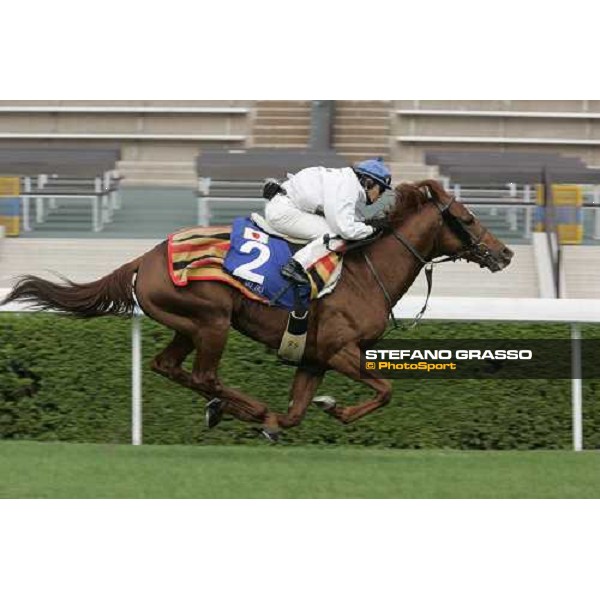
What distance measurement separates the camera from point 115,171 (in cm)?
1507

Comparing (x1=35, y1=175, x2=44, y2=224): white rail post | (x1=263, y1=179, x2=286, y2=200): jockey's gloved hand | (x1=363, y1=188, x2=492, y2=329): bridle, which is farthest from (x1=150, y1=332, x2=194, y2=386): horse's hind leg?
(x1=35, y1=175, x2=44, y2=224): white rail post

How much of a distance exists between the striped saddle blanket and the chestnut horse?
0.15 feet

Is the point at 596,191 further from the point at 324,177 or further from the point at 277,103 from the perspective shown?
the point at 324,177

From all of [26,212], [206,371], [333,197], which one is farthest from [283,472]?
[26,212]

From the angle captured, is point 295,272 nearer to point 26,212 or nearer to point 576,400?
point 576,400

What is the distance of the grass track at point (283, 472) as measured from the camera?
614 cm

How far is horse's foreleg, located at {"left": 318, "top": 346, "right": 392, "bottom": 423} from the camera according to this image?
22.7ft

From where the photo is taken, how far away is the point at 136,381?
7992mm

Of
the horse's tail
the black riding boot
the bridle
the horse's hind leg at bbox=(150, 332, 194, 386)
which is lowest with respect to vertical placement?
the horse's hind leg at bbox=(150, 332, 194, 386)

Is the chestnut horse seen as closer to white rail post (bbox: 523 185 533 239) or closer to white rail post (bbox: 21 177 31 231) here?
white rail post (bbox: 523 185 533 239)

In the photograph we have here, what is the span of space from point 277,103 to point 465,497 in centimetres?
1100

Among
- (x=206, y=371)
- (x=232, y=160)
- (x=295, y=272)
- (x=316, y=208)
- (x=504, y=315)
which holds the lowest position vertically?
(x=206, y=371)

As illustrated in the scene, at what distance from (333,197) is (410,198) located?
52cm

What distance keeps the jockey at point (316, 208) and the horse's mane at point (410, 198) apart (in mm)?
248
